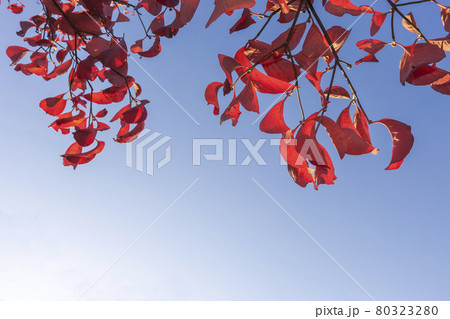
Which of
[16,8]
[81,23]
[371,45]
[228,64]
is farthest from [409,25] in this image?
[16,8]

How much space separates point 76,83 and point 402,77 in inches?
30.2

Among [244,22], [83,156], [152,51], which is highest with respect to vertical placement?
[244,22]

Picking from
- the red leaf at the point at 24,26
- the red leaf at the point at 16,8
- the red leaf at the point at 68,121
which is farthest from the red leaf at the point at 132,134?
the red leaf at the point at 16,8

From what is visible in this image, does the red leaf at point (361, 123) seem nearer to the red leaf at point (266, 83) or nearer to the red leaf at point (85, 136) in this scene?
the red leaf at point (266, 83)

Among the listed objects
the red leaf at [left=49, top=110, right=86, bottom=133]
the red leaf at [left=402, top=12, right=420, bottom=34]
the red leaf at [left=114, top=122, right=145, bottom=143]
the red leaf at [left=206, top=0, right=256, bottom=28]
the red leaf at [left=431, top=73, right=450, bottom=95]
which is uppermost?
the red leaf at [left=206, top=0, right=256, bottom=28]

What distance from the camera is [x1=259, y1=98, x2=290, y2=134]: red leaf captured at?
1.80 feet

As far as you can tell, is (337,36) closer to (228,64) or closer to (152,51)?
(228,64)

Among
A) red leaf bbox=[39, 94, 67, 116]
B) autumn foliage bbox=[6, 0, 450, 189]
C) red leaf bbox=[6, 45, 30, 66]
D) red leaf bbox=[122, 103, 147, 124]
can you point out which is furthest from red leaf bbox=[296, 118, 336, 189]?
red leaf bbox=[6, 45, 30, 66]

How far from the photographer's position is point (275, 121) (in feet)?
1.81

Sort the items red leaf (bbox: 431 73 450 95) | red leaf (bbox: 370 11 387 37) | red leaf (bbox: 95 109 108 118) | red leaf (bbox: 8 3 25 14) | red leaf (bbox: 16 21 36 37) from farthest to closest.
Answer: red leaf (bbox: 8 3 25 14)
red leaf (bbox: 16 21 36 37)
red leaf (bbox: 95 109 108 118)
red leaf (bbox: 370 11 387 37)
red leaf (bbox: 431 73 450 95)

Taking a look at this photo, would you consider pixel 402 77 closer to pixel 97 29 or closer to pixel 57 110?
pixel 97 29

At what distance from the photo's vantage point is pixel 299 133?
525 millimetres

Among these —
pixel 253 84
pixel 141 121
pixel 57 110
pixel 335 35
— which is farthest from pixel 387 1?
pixel 57 110

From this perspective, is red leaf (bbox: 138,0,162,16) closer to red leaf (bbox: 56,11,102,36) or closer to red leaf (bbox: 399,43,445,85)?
red leaf (bbox: 56,11,102,36)
